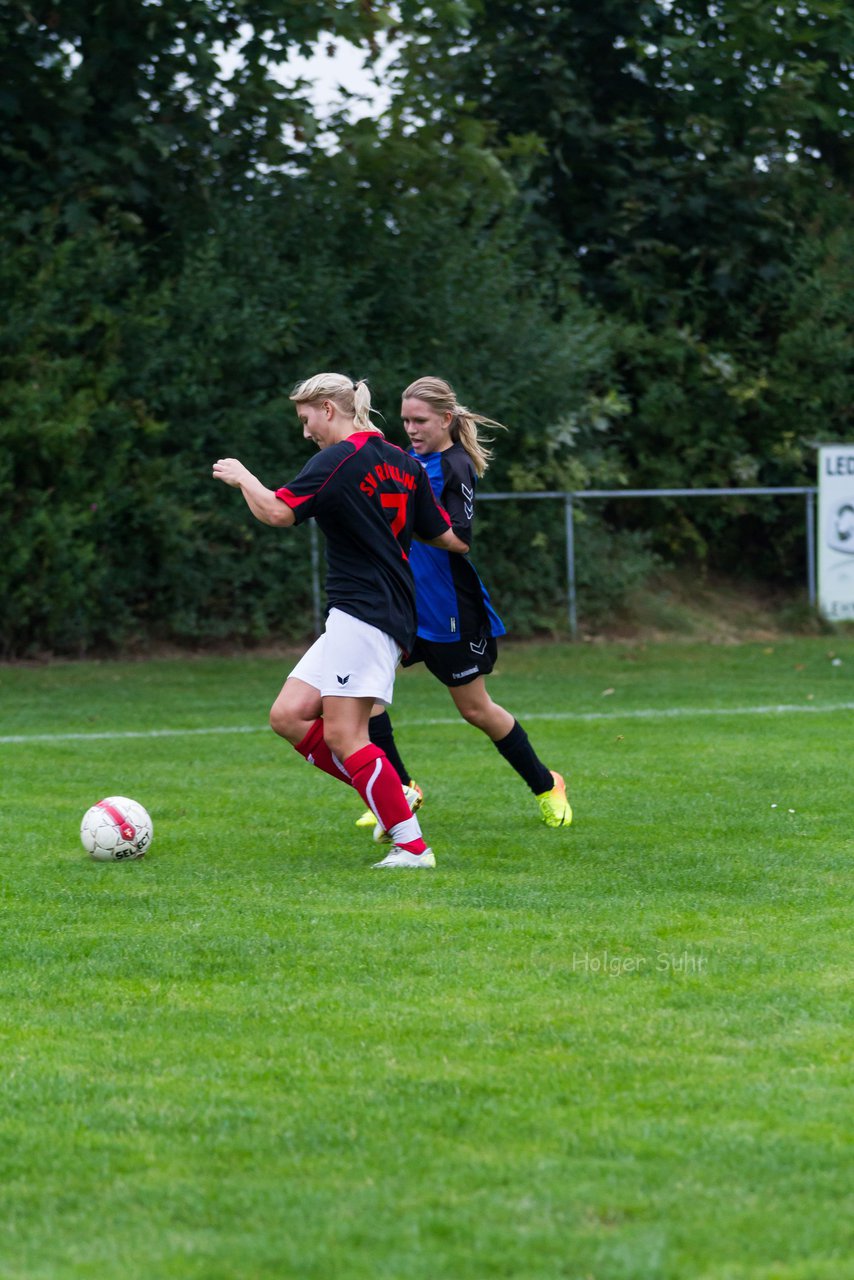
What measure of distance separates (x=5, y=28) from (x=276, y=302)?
141 inches

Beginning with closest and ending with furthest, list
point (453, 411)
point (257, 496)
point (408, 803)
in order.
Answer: point (257, 496) < point (408, 803) < point (453, 411)

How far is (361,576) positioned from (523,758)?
5.12ft

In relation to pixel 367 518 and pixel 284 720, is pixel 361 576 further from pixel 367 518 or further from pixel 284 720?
pixel 284 720

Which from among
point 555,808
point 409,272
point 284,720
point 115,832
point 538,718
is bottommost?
point 538,718

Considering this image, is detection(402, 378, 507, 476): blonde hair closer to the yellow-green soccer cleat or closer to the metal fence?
the yellow-green soccer cleat

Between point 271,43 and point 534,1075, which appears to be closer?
point 534,1075

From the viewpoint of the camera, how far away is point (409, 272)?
18.0 meters

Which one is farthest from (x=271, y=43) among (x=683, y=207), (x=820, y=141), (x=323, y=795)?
(x=323, y=795)

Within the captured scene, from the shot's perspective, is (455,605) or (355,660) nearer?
(355,660)

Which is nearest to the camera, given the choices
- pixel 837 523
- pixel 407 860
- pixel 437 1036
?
pixel 437 1036

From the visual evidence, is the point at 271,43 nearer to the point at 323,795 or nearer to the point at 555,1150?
the point at 323,795

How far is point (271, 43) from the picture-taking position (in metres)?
16.7
